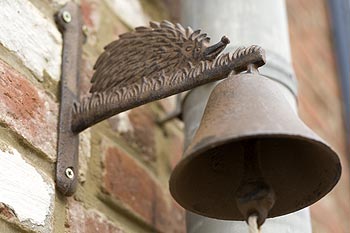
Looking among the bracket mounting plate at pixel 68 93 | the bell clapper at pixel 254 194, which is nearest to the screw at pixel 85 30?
the bracket mounting plate at pixel 68 93

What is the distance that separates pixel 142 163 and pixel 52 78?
233mm

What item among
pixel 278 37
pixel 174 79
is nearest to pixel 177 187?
pixel 174 79

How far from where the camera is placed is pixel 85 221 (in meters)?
1.16

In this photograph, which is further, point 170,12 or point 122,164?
point 170,12

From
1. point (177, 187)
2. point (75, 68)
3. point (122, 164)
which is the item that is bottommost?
point (177, 187)

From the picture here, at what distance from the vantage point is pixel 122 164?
1.30 m

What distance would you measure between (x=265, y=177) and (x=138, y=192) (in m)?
0.31

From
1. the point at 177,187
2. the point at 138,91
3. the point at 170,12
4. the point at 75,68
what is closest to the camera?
the point at 177,187

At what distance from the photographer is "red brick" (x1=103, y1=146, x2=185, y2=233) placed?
1262mm

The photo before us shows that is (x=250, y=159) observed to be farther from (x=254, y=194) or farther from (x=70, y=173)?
(x=70, y=173)

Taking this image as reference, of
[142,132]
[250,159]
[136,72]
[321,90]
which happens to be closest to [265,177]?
[250,159]

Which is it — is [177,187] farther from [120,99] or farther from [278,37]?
[278,37]

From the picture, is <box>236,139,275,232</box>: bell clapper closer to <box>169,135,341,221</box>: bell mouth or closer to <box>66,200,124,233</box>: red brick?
<box>169,135,341,221</box>: bell mouth

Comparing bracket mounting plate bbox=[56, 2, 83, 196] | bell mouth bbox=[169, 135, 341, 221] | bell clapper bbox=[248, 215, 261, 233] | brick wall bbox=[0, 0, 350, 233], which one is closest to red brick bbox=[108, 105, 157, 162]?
brick wall bbox=[0, 0, 350, 233]
